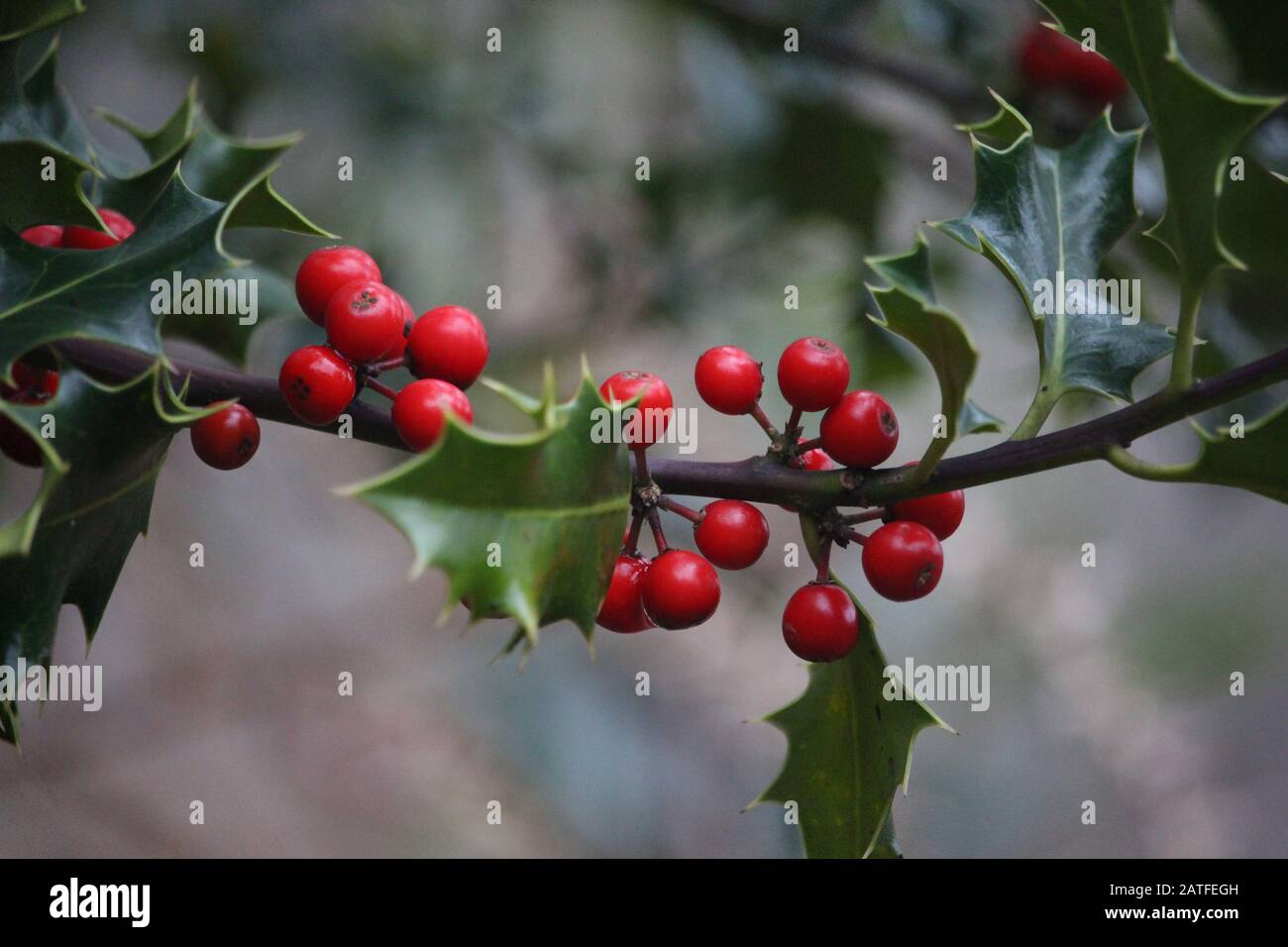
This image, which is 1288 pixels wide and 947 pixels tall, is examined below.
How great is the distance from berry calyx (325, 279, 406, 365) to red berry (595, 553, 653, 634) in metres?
0.28

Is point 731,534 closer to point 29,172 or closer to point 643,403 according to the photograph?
point 643,403

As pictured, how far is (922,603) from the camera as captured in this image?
11.6ft

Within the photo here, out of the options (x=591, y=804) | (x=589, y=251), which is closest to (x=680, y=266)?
(x=589, y=251)

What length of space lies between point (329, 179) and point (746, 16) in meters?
1.00

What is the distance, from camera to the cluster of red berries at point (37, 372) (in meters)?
0.93

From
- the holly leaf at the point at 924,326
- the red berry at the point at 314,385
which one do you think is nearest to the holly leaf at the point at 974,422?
the holly leaf at the point at 924,326

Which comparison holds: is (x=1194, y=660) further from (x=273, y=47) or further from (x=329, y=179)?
(x=273, y=47)

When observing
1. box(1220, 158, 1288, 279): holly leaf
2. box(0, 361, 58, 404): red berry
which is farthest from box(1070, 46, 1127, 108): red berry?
box(0, 361, 58, 404): red berry

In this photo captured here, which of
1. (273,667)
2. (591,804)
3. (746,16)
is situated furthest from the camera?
(273,667)

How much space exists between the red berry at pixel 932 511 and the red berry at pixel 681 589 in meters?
0.18

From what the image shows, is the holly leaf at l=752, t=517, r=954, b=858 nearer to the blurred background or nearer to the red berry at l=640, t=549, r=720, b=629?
the red berry at l=640, t=549, r=720, b=629

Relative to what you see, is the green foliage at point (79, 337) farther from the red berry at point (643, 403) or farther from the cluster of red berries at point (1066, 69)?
the cluster of red berries at point (1066, 69)

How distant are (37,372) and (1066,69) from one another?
2.11 metres

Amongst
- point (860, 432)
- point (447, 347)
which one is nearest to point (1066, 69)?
point (860, 432)
